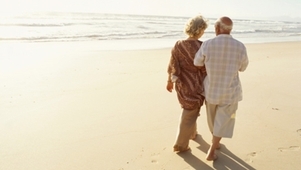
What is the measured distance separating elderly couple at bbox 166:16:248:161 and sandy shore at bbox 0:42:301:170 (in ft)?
1.36

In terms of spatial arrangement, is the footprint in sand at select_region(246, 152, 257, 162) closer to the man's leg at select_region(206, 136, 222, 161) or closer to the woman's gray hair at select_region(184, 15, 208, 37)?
the man's leg at select_region(206, 136, 222, 161)

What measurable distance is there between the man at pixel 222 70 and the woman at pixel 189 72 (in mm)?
108

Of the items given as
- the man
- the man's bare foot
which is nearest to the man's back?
the man

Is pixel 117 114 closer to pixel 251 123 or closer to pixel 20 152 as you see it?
pixel 20 152

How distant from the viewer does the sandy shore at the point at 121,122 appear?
9.82 feet

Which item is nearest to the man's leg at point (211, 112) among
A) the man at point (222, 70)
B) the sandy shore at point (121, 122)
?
the man at point (222, 70)

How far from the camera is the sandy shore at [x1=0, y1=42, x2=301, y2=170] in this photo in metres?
2.99

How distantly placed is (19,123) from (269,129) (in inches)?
126

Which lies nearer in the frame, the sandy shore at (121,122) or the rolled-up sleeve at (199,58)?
the rolled-up sleeve at (199,58)

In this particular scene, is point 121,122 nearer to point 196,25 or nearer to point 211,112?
point 211,112

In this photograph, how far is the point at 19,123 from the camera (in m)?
3.74

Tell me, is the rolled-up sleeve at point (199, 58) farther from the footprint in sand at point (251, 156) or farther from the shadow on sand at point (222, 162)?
the footprint in sand at point (251, 156)

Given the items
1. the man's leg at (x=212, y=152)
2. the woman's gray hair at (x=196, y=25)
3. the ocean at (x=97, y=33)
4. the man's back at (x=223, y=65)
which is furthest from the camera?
the ocean at (x=97, y=33)

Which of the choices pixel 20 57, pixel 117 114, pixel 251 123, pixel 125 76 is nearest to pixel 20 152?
pixel 117 114
